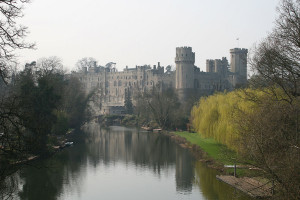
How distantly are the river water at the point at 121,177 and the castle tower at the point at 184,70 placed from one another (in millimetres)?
31625

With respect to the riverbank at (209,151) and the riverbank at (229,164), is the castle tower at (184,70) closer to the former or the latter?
the riverbank at (229,164)

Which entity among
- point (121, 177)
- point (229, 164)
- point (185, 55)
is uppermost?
point (185, 55)

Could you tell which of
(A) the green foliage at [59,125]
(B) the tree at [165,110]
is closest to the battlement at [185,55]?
(B) the tree at [165,110]

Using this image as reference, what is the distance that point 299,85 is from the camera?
14141 mm

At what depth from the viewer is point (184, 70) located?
191 ft

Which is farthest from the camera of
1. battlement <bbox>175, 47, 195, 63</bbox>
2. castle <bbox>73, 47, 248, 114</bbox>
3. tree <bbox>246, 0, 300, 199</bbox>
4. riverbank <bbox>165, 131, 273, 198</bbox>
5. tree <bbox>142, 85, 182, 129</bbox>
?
castle <bbox>73, 47, 248, 114</bbox>

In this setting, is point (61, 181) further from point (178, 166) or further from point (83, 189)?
point (178, 166)

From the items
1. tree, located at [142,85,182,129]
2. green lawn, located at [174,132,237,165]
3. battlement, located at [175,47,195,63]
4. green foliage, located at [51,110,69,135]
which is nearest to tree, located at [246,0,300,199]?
green lawn, located at [174,132,237,165]

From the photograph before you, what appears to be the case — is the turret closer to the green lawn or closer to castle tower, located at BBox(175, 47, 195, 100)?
castle tower, located at BBox(175, 47, 195, 100)

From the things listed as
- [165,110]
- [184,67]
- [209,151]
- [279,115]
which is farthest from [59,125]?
[184,67]

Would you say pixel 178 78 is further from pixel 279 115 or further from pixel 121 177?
pixel 279 115

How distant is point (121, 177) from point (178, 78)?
1630 inches

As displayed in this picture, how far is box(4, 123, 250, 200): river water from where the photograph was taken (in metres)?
14.9

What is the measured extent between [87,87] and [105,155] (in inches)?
2197
